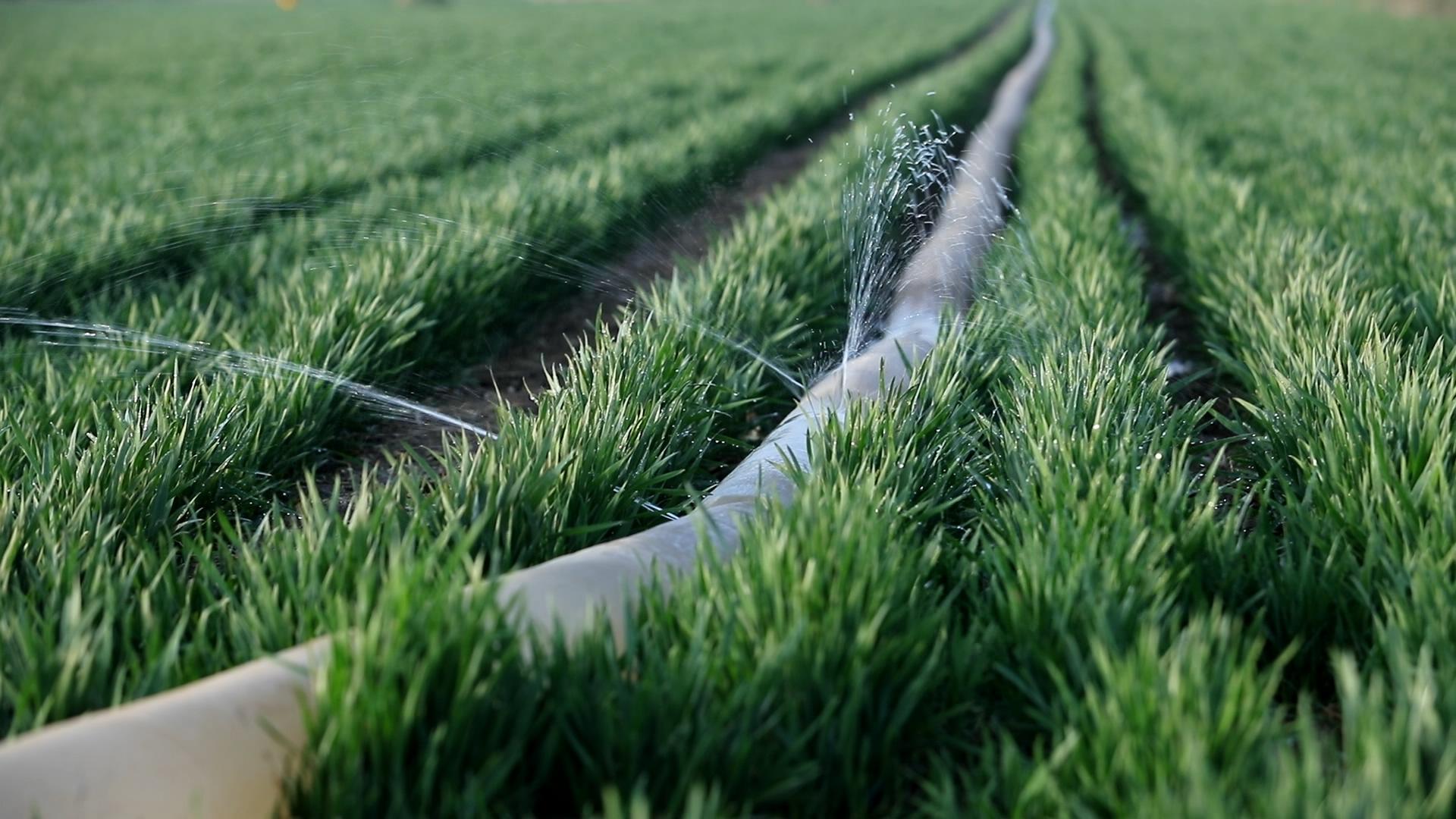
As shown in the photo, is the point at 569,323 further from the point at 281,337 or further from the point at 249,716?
the point at 249,716

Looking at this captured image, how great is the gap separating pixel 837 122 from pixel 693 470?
23.0ft

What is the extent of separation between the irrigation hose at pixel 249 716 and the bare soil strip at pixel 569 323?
0.52m

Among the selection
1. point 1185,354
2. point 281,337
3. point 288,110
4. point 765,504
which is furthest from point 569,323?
point 288,110

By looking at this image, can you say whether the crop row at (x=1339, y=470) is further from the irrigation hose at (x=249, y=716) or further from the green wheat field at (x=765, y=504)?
the irrigation hose at (x=249, y=716)

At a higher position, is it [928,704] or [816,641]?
[816,641]

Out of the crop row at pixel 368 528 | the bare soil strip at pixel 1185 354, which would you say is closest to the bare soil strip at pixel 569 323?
the crop row at pixel 368 528

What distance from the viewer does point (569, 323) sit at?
4.27m

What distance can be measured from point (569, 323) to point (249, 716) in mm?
2935

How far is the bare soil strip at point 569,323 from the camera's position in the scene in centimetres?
314


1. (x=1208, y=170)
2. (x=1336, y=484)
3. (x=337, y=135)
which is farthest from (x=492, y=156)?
(x=1336, y=484)

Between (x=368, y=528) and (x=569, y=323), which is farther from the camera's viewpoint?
(x=569, y=323)

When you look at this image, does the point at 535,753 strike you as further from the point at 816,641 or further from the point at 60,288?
the point at 60,288

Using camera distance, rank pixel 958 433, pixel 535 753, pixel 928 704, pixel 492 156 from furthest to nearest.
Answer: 1. pixel 492 156
2. pixel 958 433
3. pixel 928 704
4. pixel 535 753

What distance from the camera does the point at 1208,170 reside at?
18.8 feet
